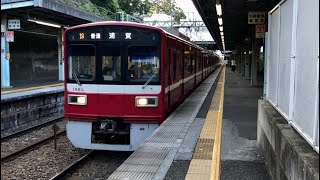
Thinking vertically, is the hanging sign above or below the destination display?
above

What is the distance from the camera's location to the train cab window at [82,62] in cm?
779

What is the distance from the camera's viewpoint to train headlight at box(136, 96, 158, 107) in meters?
7.58

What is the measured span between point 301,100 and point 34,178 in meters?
4.96

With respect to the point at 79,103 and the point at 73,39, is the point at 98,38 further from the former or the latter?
the point at 79,103

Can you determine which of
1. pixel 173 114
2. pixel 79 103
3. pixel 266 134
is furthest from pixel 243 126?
pixel 79 103

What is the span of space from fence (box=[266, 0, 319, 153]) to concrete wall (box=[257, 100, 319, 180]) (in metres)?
0.09

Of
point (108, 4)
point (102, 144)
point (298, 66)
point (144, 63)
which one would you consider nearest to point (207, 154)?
point (298, 66)

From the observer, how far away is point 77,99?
7.74m

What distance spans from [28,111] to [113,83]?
671 cm

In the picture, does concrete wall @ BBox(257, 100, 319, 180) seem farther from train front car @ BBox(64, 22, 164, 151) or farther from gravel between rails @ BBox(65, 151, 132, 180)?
gravel between rails @ BBox(65, 151, 132, 180)

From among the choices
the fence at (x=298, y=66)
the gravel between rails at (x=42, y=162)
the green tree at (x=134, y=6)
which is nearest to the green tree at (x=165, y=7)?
the green tree at (x=134, y=6)

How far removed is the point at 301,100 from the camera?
12.5 ft

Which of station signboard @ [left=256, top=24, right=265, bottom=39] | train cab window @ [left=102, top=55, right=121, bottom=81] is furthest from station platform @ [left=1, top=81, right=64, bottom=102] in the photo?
station signboard @ [left=256, top=24, right=265, bottom=39]

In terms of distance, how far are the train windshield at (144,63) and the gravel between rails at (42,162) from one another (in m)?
2.30
